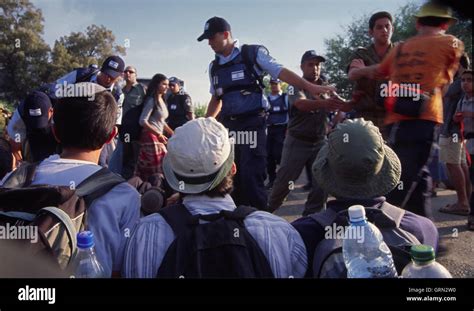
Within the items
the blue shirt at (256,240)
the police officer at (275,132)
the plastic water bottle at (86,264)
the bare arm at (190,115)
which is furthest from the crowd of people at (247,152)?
the bare arm at (190,115)

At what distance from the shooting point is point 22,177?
1657 mm

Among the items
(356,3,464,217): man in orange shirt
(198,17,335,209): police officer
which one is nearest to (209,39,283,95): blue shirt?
(198,17,335,209): police officer

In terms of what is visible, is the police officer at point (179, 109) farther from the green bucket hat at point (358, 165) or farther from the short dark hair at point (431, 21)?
the green bucket hat at point (358, 165)

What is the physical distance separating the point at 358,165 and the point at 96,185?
0.87 meters

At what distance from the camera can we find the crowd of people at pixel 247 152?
149 centimetres

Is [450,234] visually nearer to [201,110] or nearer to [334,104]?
[334,104]

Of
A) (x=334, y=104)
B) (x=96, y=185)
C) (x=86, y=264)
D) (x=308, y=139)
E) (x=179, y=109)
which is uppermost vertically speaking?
(x=179, y=109)

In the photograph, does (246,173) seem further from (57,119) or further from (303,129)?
(57,119)

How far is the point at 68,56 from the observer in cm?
333

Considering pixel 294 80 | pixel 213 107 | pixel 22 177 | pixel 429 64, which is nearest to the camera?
pixel 22 177

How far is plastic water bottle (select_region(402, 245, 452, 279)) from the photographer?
1.24 m

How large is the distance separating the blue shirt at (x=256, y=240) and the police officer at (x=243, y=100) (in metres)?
2.07

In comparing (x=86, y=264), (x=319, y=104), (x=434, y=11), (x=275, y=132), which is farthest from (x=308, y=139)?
(x=86, y=264)

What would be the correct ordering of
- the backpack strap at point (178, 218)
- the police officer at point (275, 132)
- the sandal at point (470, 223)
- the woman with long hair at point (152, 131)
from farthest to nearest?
the police officer at point (275, 132) → the woman with long hair at point (152, 131) → the sandal at point (470, 223) → the backpack strap at point (178, 218)
